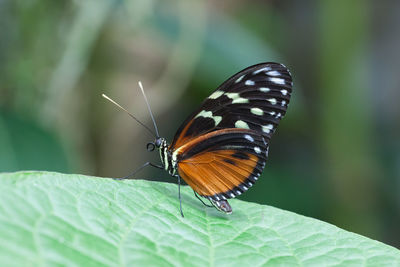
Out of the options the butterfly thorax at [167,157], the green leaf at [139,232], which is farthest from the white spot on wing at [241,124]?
the green leaf at [139,232]

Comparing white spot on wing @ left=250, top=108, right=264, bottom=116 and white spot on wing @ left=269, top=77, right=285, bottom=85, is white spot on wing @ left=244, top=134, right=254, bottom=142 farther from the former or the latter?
white spot on wing @ left=269, top=77, right=285, bottom=85

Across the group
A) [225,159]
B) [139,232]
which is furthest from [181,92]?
[139,232]

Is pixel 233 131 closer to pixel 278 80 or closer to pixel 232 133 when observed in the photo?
pixel 232 133

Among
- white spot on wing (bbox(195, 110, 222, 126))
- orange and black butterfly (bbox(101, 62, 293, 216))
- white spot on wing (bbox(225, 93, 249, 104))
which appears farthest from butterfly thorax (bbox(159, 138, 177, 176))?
white spot on wing (bbox(225, 93, 249, 104))

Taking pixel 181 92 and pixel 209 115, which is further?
pixel 181 92

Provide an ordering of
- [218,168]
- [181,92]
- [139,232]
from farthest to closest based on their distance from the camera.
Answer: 1. [181,92]
2. [218,168]
3. [139,232]
